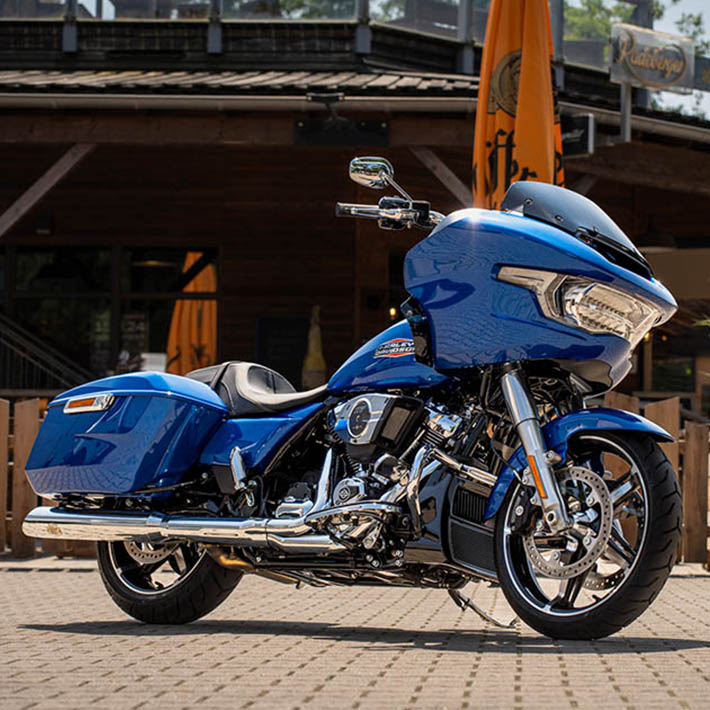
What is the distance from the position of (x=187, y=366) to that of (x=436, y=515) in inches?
466

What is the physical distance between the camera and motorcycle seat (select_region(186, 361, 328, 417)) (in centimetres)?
485

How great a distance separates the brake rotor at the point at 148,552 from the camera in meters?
5.12

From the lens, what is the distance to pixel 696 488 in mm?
7582

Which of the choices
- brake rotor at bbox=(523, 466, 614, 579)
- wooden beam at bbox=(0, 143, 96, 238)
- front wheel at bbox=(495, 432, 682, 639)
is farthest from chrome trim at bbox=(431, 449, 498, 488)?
wooden beam at bbox=(0, 143, 96, 238)

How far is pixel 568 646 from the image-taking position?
3766mm

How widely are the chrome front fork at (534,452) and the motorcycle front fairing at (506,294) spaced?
0.30ft

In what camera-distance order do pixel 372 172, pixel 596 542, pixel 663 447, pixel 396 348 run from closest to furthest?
pixel 596 542 → pixel 372 172 → pixel 396 348 → pixel 663 447

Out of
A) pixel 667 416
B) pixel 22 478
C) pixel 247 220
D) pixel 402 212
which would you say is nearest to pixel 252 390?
pixel 402 212

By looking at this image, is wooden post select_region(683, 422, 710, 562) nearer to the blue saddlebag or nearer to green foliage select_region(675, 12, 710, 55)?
the blue saddlebag

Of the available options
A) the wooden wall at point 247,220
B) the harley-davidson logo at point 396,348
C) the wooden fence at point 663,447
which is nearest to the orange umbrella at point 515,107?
the wooden fence at point 663,447

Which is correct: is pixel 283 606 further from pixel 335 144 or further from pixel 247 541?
pixel 335 144

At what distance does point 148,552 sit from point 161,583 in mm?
185

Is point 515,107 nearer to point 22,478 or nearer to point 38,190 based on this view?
point 22,478

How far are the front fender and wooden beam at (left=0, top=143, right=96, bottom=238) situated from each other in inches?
369
